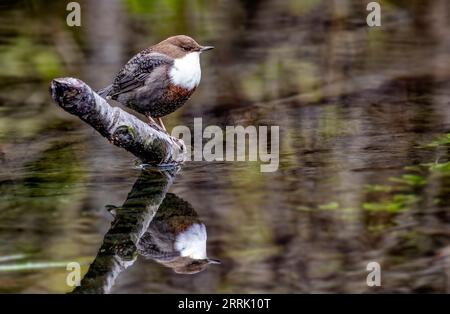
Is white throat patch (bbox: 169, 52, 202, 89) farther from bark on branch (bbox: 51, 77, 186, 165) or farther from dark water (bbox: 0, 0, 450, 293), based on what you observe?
dark water (bbox: 0, 0, 450, 293)

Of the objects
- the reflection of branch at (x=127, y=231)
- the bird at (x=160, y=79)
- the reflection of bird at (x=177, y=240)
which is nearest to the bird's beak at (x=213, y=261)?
the reflection of bird at (x=177, y=240)

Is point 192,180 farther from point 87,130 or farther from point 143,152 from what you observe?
point 87,130

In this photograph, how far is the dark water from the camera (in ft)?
16.0

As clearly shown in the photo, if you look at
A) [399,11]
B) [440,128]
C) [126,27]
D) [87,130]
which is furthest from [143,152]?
[399,11]

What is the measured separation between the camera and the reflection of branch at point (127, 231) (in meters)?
4.67

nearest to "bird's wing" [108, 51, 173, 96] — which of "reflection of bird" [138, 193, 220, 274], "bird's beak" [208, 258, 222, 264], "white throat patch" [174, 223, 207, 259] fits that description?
"reflection of bird" [138, 193, 220, 274]

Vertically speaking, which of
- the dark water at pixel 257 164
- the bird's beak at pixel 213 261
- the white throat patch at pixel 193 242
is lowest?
the bird's beak at pixel 213 261

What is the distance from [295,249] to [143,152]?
2.21 metres

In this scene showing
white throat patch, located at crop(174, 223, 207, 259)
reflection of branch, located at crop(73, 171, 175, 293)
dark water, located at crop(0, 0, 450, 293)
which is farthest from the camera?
white throat patch, located at crop(174, 223, 207, 259)

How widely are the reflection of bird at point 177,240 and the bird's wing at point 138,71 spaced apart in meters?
1.50

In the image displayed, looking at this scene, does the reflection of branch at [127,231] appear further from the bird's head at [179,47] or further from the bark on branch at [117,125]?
the bird's head at [179,47]

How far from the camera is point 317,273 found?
4.68 m

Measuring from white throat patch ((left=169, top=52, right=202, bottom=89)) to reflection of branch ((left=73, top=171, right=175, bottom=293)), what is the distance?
69 cm

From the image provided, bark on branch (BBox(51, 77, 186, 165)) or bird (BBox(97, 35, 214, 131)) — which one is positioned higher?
bird (BBox(97, 35, 214, 131))
